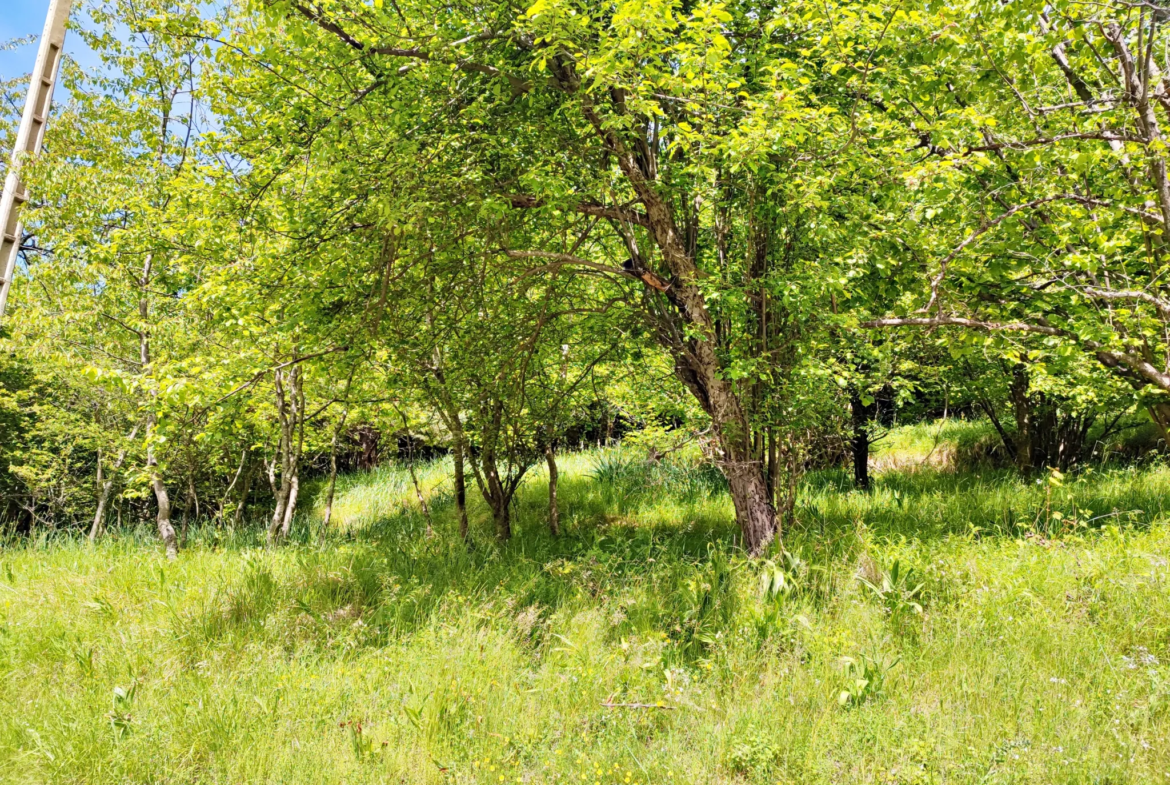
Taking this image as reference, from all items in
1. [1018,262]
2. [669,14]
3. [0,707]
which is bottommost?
[0,707]

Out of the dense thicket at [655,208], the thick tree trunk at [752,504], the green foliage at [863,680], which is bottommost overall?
the green foliage at [863,680]

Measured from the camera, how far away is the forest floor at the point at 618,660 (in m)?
3.05

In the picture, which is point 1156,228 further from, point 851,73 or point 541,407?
point 541,407

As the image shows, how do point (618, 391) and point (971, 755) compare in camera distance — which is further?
point (618, 391)

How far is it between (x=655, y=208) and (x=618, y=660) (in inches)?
125

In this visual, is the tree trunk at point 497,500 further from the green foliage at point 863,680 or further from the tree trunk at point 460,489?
the green foliage at point 863,680

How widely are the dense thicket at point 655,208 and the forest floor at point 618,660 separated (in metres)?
1.03

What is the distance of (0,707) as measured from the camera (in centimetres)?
360

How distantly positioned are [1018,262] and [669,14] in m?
3.68

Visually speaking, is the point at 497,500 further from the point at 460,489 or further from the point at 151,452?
the point at 151,452

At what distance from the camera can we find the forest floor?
305 centimetres

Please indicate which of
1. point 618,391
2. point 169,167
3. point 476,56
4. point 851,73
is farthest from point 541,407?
point 169,167

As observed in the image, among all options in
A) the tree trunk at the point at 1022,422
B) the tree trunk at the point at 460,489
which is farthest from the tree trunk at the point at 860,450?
the tree trunk at the point at 460,489

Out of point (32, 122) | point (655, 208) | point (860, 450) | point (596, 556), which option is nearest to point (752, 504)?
point (596, 556)
